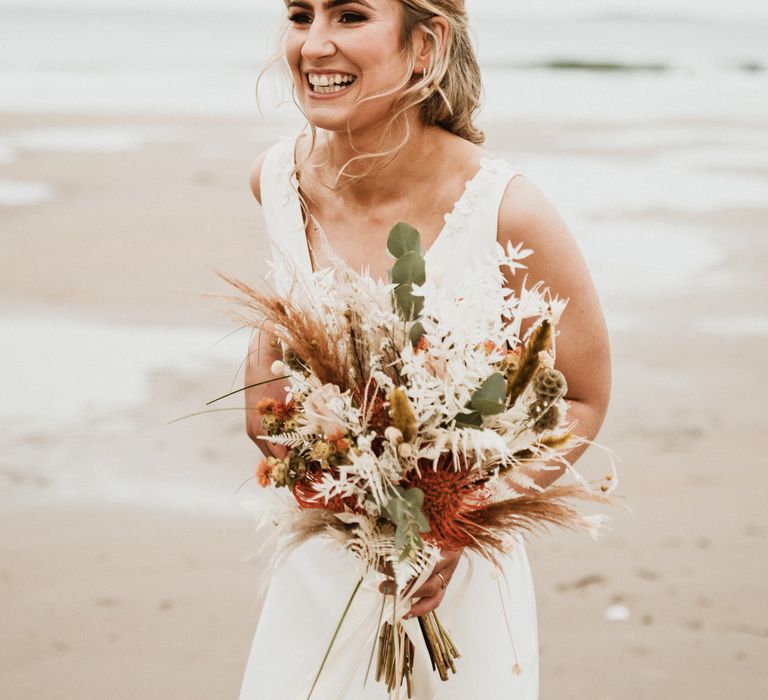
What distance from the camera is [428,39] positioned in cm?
253

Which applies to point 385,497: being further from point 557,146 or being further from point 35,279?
point 557,146

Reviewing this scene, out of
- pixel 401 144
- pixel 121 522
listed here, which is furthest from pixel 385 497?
pixel 121 522

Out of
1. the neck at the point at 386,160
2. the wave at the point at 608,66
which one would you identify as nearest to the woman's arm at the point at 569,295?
the neck at the point at 386,160

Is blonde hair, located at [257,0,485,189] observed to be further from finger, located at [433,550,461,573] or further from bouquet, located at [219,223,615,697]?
finger, located at [433,550,461,573]

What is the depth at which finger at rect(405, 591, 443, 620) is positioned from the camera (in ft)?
7.04

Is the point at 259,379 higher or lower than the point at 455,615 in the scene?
higher

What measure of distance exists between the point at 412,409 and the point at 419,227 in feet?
2.91

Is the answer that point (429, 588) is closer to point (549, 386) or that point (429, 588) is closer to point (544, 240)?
point (549, 386)

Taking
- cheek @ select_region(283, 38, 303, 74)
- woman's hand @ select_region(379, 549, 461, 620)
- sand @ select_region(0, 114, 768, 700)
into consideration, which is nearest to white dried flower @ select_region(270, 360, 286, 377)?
sand @ select_region(0, 114, 768, 700)

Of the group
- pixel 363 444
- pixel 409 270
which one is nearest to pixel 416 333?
pixel 409 270

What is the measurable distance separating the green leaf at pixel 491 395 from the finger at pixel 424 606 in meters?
0.51

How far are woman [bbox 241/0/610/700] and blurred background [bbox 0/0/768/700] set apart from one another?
0.36 metres

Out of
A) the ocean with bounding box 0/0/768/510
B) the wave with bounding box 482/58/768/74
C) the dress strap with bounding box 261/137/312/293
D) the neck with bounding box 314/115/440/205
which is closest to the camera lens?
the neck with bounding box 314/115/440/205

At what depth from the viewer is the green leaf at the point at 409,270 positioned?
6.15 feet
